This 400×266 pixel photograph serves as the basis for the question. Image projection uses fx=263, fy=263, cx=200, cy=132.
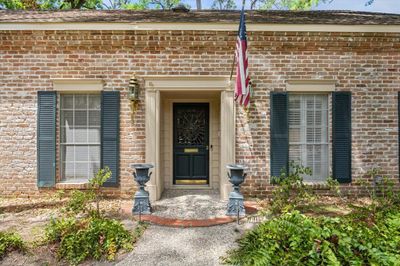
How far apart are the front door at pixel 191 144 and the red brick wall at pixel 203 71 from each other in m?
1.07

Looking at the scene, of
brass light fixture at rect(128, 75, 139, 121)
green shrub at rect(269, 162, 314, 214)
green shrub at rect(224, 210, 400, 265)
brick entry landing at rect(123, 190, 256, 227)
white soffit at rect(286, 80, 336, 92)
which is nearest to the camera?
green shrub at rect(224, 210, 400, 265)

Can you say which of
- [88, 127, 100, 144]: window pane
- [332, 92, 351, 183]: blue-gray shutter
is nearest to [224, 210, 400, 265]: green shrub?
[332, 92, 351, 183]: blue-gray shutter

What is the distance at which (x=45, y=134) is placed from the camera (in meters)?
5.55

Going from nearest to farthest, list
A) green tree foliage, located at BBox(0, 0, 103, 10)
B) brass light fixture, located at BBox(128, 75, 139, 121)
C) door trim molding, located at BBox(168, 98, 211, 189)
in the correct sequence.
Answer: brass light fixture, located at BBox(128, 75, 139, 121)
door trim molding, located at BBox(168, 98, 211, 189)
green tree foliage, located at BBox(0, 0, 103, 10)

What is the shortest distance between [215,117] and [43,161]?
392cm

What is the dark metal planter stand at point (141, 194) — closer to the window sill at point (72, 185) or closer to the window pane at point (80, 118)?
the window sill at point (72, 185)

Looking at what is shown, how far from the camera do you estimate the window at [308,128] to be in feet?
19.0

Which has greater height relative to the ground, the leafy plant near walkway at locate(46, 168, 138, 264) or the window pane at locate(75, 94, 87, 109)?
the window pane at locate(75, 94, 87, 109)

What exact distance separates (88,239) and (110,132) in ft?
8.53

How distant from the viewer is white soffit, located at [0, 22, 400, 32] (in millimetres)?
5453

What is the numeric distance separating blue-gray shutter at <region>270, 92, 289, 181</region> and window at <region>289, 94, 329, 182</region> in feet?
0.70

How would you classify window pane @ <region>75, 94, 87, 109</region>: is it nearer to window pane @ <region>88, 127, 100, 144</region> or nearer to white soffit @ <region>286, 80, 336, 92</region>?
window pane @ <region>88, 127, 100, 144</region>

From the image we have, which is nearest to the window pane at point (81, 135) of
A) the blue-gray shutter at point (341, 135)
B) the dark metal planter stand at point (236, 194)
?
the dark metal planter stand at point (236, 194)

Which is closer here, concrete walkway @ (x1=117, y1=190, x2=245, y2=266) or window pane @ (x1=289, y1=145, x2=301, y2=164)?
concrete walkway @ (x1=117, y1=190, x2=245, y2=266)
